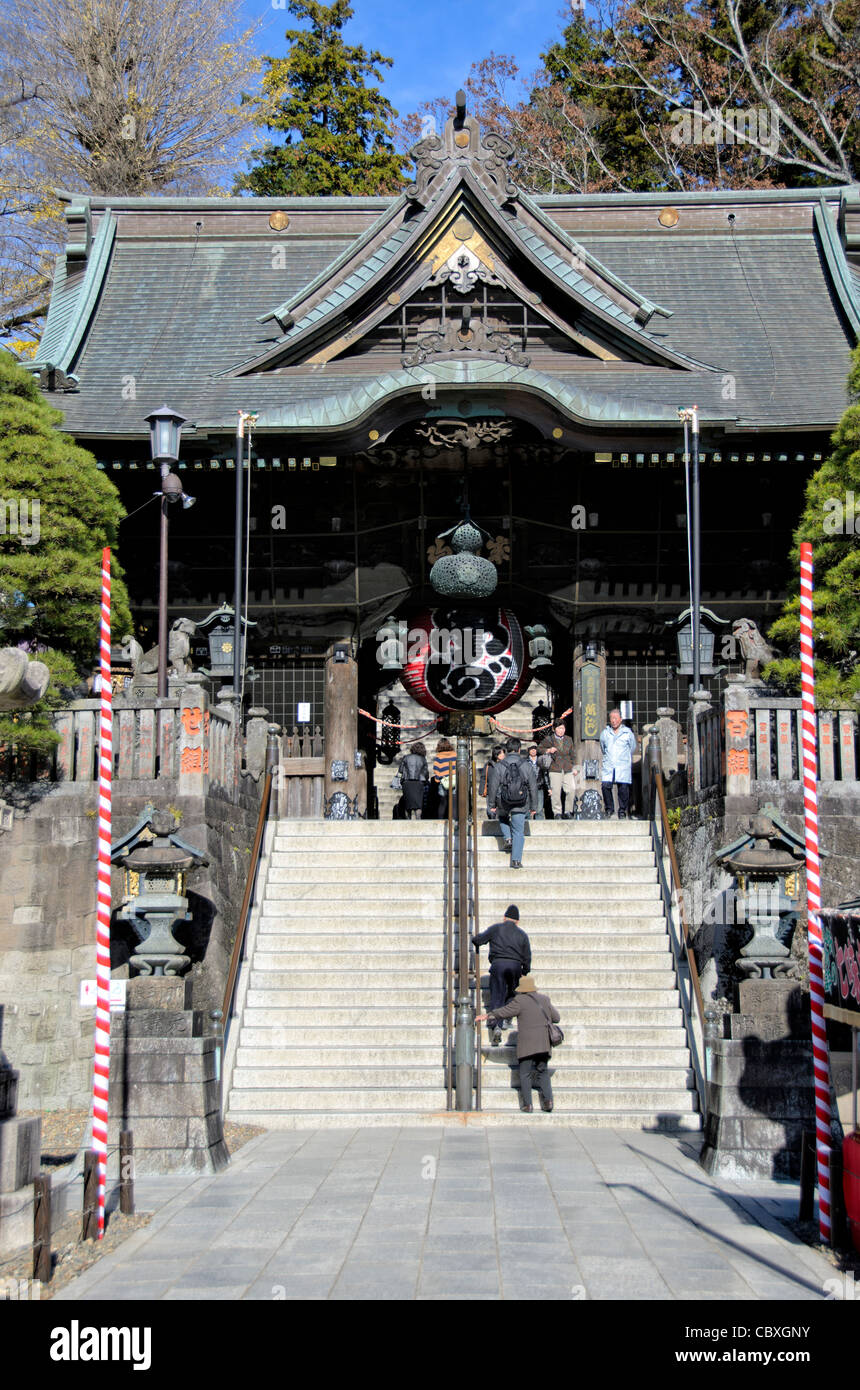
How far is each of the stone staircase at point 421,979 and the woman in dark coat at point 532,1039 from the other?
0.22m

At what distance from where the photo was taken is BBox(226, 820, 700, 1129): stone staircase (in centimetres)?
1218

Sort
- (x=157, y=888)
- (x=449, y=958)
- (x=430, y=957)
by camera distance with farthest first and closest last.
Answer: (x=430, y=957) < (x=449, y=958) < (x=157, y=888)

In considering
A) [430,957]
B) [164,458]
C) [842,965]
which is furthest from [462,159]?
[842,965]

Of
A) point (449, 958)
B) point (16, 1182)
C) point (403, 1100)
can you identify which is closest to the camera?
point (16, 1182)

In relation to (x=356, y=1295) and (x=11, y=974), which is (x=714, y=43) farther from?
(x=356, y=1295)

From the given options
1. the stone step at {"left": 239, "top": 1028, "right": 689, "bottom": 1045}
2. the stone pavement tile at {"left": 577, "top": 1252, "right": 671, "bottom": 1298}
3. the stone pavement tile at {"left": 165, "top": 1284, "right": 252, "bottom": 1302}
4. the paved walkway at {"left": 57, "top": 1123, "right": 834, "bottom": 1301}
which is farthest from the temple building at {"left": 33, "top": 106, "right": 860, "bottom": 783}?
the stone pavement tile at {"left": 165, "top": 1284, "right": 252, "bottom": 1302}

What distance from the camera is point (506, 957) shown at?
12.7 metres

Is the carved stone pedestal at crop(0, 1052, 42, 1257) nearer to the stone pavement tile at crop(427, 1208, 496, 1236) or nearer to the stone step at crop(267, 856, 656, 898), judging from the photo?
the stone pavement tile at crop(427, 1208, 496, 1236)

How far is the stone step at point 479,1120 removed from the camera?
11.8 m

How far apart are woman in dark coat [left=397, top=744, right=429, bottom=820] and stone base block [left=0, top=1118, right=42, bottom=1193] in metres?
11.4

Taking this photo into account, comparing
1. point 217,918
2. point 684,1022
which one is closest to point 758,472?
point 684,1022

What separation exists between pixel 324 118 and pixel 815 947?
111 ft

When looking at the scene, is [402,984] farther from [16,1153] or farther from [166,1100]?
[16,1153]

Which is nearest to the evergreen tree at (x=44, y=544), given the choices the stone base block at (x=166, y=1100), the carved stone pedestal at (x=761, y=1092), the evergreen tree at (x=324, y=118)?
the stone base block at (x=166, y=1100)
